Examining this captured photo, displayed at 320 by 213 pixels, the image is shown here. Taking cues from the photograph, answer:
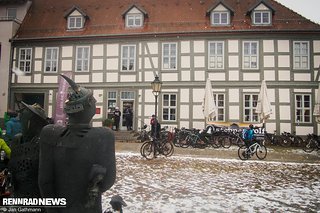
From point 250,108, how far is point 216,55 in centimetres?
427

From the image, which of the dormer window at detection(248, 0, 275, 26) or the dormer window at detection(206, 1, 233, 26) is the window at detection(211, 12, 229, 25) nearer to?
the dormer window at detection(206, 1, 233, 26)

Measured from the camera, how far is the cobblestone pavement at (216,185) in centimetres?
607

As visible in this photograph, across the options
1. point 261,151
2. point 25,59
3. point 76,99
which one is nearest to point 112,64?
point 25,59

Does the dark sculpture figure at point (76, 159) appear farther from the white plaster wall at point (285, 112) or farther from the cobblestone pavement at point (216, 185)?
the white plaster wall at point (285, 112)

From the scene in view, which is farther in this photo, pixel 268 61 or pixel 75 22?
pixel 75 22

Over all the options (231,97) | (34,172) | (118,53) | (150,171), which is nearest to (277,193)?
(150,171)

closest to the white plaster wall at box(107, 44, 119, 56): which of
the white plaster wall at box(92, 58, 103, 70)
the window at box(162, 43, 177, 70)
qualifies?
the white plaster wall at box(92, 58, 103, 70)

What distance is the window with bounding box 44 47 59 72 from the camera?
76.3ft

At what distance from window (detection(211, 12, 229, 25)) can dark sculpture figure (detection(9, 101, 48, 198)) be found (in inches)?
794

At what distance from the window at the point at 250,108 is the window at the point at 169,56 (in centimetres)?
540

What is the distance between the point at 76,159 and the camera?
236cm

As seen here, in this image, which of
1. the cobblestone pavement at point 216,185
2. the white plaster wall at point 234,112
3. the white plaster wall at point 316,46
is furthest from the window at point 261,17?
the cobblestone pavement at point 216,185

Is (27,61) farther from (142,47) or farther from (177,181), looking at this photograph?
(177,181)

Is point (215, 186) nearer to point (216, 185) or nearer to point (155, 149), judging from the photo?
point (216, 185)
